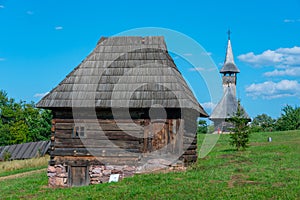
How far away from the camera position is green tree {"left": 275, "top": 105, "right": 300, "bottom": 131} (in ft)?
154

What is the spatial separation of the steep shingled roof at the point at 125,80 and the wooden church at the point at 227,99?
2334cm

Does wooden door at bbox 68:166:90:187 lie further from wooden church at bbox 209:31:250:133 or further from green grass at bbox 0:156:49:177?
wooden church at bbox 209:31:250:133

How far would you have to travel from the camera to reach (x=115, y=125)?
15797 mm

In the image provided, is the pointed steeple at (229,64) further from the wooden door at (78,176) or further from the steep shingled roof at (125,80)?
the wooden door at (78,176)

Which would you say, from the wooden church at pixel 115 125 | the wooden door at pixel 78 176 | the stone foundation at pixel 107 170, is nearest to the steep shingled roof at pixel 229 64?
the wooden church at pixel 115 125

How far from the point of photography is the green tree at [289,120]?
47031 mm

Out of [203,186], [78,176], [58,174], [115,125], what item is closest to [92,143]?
[115,125]

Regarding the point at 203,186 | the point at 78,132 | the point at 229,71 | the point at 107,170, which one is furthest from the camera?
the point at 229,71

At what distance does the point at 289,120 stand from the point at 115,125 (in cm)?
3642

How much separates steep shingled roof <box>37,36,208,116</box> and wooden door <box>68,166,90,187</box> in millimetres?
2451

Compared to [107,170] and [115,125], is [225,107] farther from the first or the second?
[107,170]

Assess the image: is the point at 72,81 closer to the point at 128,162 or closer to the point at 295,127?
the point at 128,162

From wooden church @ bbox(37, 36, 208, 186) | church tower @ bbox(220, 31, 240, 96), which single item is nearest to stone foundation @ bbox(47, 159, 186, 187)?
wooden church @ bbox(37, 36, 208, 186)

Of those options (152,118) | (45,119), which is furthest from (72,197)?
(45,119)
